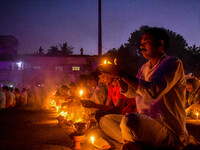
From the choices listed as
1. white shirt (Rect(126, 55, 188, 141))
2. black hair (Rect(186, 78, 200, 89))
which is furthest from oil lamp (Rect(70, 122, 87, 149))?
black hair (Rect(186, 78, 200, 89))

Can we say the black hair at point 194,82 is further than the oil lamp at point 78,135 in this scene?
Yes

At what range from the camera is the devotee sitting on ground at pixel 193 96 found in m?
7.47

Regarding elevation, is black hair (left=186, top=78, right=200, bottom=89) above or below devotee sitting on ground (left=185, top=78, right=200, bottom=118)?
above

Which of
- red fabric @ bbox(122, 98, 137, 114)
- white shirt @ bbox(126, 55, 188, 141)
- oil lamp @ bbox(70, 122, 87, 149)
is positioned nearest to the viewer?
white shirt @ bbox(126, 55, 188, 141)

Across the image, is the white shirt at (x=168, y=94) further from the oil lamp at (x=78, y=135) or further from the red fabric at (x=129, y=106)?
the oil lamp at (x=78, y=135)

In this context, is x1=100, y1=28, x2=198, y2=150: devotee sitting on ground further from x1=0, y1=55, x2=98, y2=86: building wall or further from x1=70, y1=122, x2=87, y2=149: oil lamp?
x1=0, y1=55, x2=98, y2=86: building wall

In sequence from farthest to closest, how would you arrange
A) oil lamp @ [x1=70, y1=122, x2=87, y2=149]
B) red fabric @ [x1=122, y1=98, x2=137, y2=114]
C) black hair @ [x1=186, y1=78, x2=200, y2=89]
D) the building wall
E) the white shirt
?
1. the building wall
2. black hair @ [x1=186, y1=78, x2=200, y2=89]
3. red fabric @ [x1=122, y1=98, x2=137, y2=114]
4. oil lamp @ [x1=70, y1=122, x2=87, y2=149]
5. the white shirt

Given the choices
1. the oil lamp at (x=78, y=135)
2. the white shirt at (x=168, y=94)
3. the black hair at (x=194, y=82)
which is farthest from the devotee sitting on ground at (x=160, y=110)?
the black hair at (x=194, y=82)

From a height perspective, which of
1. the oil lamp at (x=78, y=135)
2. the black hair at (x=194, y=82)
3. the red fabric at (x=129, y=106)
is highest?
the black hair at (x=194, y=82)

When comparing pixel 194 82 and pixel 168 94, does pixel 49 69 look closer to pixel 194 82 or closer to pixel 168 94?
pixel 194 82

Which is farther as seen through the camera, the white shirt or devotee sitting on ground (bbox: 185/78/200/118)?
devotee sitting on ground (bbox: 185/78/200/118)

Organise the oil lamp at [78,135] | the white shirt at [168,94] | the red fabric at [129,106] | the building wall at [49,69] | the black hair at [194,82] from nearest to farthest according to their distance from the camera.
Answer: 1. the white shirt at [168,94]
2. the oil lamp at [78,135]
3. the red fabric at [129,106]
4. the black hair at [194,82]
5. the building wall at [49,69]

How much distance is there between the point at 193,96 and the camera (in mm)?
7770

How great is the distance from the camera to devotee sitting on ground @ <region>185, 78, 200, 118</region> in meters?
7.47
